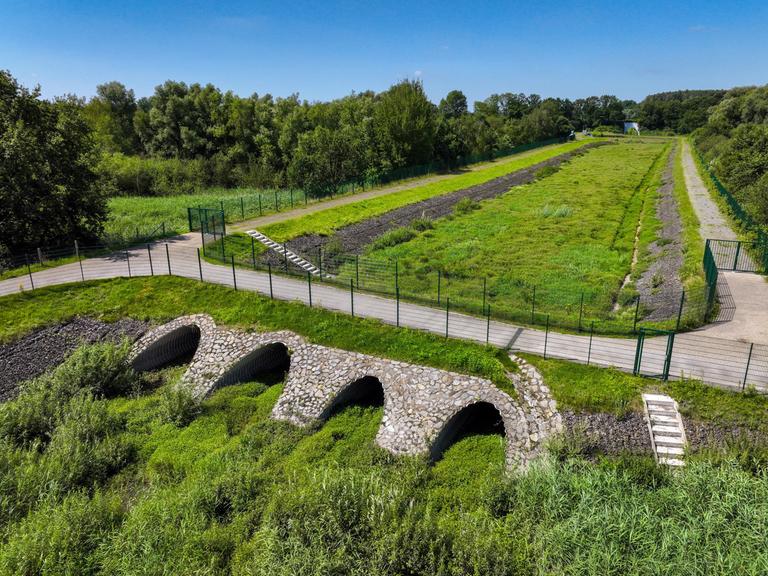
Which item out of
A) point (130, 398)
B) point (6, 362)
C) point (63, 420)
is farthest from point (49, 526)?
point (6, 362)

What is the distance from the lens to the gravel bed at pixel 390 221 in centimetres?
3670

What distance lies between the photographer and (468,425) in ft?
61.7

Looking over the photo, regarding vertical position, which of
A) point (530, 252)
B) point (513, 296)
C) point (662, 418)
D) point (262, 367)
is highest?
point (530, 252)

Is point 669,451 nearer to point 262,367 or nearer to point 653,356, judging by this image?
point 653,356

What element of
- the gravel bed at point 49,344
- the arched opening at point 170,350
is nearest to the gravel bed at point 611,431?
the arched opening at point 170,350

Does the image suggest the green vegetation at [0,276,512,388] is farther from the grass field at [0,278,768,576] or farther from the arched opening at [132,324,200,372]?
the arched opening at [132,324,200,372]

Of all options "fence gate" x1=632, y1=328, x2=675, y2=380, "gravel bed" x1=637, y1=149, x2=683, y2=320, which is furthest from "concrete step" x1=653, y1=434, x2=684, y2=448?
"gravel bed" x1=637, y1=149, x2=683, y2=320

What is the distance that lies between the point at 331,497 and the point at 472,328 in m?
10.7

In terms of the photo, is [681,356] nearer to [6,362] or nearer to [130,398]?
[130,398]

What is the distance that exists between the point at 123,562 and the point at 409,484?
297 inches

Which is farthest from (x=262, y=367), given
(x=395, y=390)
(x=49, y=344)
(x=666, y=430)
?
(x=666, y=430)

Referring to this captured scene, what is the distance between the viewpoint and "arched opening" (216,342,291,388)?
72.0ft

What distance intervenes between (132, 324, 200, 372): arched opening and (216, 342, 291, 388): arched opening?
4049 millimetres

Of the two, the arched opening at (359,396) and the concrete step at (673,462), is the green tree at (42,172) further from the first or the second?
the concrete step at (673,462)
